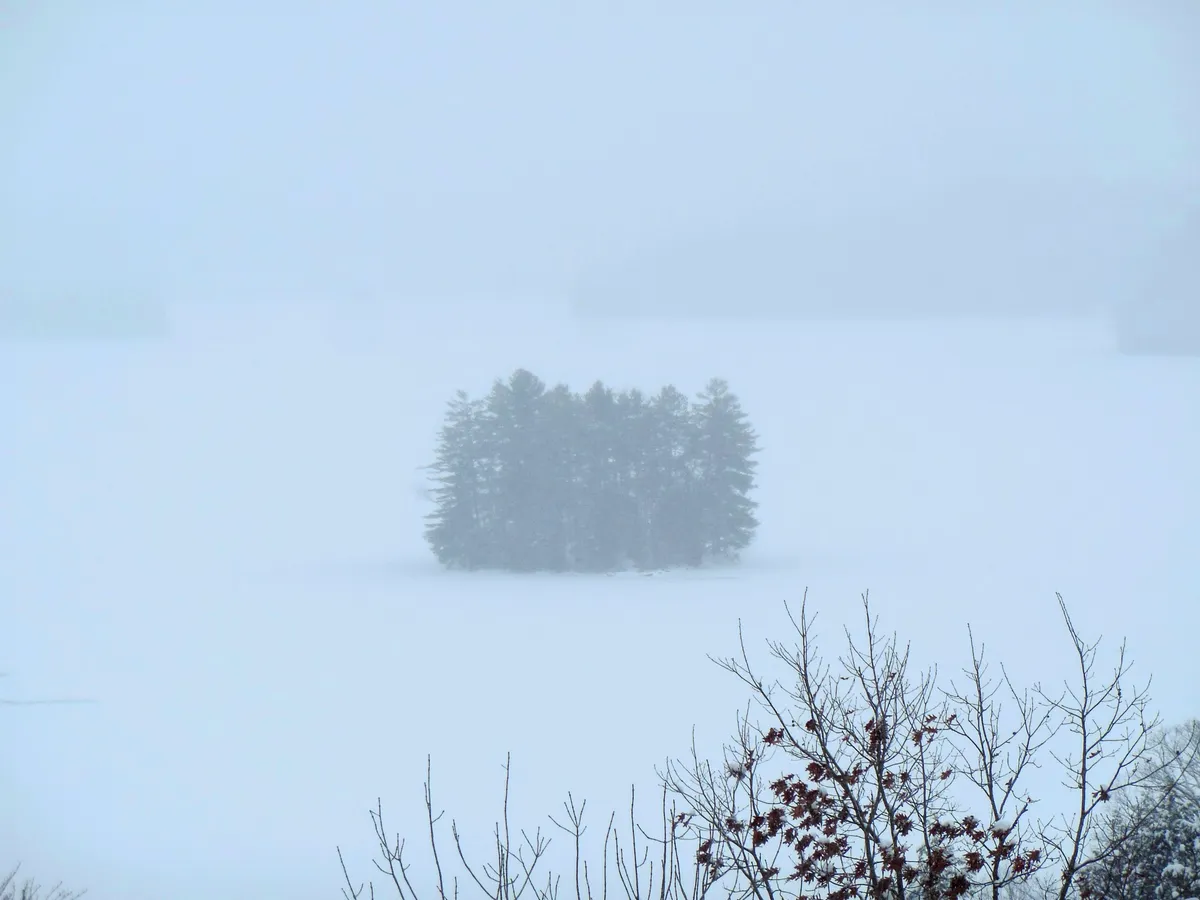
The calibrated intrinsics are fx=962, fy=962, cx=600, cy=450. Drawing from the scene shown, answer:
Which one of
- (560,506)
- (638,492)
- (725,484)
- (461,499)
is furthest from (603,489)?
(461,499)

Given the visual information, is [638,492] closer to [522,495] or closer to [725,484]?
[725,484]

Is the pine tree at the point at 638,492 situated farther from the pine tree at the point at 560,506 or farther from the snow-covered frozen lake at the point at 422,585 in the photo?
the pine tree at the point at 560,506

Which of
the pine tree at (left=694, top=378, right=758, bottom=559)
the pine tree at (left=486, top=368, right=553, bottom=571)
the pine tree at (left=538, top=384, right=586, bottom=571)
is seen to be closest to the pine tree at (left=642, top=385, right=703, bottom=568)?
the pine tree at (left=694, top=378, right=758, bottom=559)

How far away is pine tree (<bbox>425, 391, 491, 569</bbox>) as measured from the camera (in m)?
15.9

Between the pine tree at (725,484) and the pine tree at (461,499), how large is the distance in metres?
3.61

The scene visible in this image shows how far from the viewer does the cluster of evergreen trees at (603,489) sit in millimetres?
14406

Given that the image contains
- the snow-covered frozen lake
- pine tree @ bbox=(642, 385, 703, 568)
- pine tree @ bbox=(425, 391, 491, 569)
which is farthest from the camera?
pine tree @ bbox=(425, 391, 491, 569)

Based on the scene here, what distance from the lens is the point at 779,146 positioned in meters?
42.7

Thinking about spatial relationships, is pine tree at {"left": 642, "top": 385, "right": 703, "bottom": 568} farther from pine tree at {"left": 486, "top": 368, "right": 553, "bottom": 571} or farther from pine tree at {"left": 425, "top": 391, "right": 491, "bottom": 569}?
pine tree at {"left": 425, "top": 391, "right": 491, "bottom": 569}

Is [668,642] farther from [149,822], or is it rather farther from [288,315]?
[288,315]

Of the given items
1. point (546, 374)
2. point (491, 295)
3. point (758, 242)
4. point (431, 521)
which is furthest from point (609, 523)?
point (758, 242)

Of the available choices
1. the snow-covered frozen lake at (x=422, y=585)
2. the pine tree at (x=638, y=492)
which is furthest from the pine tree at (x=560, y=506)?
the pine tree at (x=638, y=492)

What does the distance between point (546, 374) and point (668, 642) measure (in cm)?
1158

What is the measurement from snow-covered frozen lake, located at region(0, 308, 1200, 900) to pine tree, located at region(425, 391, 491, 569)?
1.75 ft
